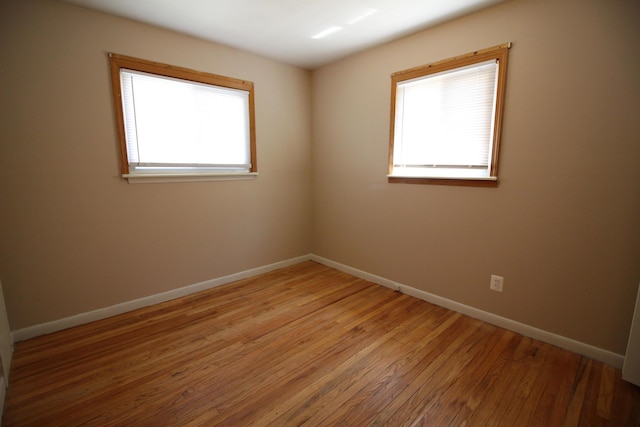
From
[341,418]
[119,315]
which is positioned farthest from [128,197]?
[341,418]

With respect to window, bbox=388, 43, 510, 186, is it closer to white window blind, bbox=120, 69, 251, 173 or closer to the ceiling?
the ceiling

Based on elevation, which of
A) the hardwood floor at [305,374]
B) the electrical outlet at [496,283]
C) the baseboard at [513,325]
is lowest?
the hardwood floor at [305,374]

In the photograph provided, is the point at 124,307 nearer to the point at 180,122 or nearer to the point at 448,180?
the point at 180,122

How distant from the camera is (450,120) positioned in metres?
2.45

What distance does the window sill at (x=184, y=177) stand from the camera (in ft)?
8.10

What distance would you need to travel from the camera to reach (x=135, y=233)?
8.26 feet

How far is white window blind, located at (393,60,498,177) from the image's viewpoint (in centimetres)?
226

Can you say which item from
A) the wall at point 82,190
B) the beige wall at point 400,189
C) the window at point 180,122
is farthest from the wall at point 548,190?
the wall at point 82,190

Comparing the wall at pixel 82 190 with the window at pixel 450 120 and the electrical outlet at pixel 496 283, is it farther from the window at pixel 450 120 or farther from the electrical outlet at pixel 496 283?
the electrical outlet at pixel 496 283

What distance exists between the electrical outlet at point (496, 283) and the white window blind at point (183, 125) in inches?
105

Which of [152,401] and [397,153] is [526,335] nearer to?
[397,153]

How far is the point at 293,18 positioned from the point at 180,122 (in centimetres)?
139

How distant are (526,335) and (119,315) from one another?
338 cm

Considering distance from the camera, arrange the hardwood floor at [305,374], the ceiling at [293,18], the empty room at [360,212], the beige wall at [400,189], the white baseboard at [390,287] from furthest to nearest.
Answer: the ceiling at [293,18] → the white baseboard at [390,287] → the beige wall at [400,189] → the empty room at [360,212] → the hardwood floor at [305,374]
